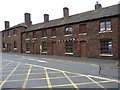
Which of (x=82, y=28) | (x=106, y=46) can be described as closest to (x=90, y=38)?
(x=82, y=28)

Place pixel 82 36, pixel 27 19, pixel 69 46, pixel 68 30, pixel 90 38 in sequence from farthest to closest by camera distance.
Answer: pixel 27 19 → pixel 68 30 → pixel 69 46 → pixel 82 36 → pixel 90 38

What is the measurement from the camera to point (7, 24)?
4250 cm

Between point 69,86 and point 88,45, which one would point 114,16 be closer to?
point 88,45

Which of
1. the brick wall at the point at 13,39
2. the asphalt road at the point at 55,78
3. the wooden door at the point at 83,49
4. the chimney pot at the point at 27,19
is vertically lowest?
the asphalt road at the point at 55,78

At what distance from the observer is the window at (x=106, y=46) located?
17516 millimetres

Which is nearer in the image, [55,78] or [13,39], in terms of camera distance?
[55,78]

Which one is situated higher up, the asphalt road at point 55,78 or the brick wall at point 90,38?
the brick wall at point 90,38

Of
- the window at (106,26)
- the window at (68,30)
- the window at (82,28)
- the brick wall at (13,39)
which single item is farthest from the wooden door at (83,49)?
the brick wall at (13,39)

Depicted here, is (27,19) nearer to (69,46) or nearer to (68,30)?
(68,30)

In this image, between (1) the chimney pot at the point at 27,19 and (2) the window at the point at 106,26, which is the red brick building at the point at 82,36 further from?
(1) the chimney pot at the point at 27,19

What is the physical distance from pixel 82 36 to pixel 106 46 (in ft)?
14.6

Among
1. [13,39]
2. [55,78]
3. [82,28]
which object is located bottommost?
[55,78]

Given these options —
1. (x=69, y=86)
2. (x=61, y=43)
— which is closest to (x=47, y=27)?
(x=61, y=43)

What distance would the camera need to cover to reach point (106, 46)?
58.2 feet
